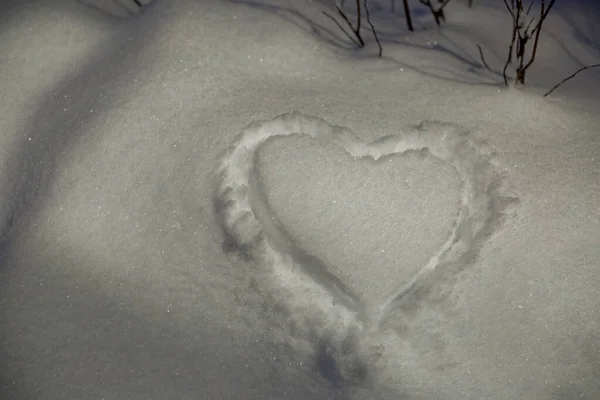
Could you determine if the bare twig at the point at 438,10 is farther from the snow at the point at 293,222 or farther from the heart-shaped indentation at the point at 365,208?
the heart-shaped indentation at the point at 365,208

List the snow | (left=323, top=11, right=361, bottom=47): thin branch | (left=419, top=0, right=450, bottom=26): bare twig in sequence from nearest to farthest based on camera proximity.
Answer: the snow → (left=323, top=11, right=361, bottom=47): thin branch → (left=419, top=0, right=450, bottom=26): bare twig

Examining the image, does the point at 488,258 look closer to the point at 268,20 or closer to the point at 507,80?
the point at 507,80

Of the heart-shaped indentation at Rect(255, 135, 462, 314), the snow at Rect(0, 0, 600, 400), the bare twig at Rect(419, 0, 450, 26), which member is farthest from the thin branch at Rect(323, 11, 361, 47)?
the heart-shaped indentation at Rect(255, 135, 462, 314)

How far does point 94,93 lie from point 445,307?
4.14 ft

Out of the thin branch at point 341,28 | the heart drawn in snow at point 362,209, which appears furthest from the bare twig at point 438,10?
the heart drawn in snow at point 362,209

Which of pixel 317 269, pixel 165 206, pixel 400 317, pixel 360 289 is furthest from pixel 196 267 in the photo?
pixel 400 317

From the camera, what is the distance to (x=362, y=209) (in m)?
1.32

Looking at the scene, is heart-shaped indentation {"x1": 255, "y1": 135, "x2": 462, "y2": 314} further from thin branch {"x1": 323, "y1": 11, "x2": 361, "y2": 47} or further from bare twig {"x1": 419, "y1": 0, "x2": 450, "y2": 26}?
bare twig {"x1": 419, "y1": 0, "x2": 450, "y2": 26}

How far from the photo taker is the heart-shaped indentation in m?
1.29

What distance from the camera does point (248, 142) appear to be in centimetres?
141

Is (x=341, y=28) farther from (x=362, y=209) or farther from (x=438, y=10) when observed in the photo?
(x=362, y=209)

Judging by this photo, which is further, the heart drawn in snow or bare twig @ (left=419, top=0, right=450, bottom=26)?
bare twig @ (left=419, top=0, right=450, bottom=26)

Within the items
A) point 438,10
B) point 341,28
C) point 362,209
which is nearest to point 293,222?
point 362,209

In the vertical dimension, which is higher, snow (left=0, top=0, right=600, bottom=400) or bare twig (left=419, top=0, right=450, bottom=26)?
bare twig (left=419, top=0, right=450, bottom=26)
